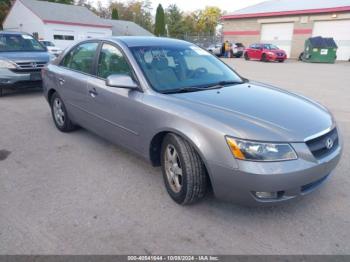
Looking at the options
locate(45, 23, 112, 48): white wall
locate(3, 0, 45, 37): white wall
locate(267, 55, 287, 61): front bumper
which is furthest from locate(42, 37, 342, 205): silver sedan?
locate(3, 0, 45, 37): white wall

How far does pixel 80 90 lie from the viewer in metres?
4.03

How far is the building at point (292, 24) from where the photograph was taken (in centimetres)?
2502

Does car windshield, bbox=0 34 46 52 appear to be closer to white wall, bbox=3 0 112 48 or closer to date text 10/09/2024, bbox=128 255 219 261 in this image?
date text 10/09/2024, bbox=128 255 219 261

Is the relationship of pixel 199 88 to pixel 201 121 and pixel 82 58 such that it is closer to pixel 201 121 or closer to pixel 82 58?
pixel 201 121

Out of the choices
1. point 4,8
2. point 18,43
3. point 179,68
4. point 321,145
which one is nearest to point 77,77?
point 179,68

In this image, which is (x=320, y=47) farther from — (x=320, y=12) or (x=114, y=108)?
(x=114, y=108)

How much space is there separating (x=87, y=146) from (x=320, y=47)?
74.2 ft

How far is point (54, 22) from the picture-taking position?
30.4 metres

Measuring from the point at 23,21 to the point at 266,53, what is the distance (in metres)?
26.8

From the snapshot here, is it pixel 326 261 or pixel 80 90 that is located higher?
pixel 80 90

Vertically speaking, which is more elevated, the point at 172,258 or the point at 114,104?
the point at 114,104

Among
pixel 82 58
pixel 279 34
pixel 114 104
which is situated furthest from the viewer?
pixel 279 34

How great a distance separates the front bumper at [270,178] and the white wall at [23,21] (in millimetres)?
32548

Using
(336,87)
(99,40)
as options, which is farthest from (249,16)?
(99,40)
